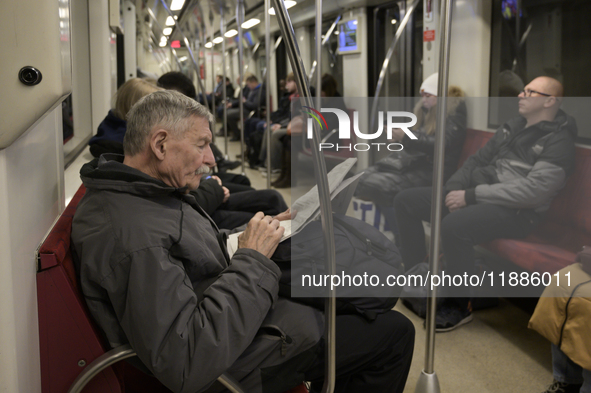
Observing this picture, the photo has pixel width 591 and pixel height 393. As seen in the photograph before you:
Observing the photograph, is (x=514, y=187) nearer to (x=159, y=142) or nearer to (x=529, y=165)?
(x=529, y=165)

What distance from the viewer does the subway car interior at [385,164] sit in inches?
41.1

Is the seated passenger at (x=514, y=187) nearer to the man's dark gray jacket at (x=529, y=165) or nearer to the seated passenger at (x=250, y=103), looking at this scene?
the man's dark gray jacket at (x=529, y=165)

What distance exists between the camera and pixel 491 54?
13.9ft

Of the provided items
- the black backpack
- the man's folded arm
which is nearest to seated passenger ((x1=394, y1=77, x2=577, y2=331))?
the black backpack

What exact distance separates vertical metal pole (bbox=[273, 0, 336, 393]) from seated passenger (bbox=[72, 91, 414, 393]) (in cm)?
6

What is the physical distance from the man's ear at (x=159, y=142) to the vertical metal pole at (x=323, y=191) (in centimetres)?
41

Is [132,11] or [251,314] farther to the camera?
[132,11]

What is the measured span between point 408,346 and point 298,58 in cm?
93

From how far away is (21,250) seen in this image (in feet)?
3.54

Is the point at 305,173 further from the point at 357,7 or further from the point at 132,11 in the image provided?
the point at 132,11

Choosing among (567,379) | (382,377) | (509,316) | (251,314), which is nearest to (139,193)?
(251,314)

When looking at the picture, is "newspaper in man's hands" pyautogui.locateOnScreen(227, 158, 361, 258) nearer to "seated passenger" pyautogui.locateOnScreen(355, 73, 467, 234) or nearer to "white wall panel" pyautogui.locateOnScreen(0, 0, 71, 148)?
"white wall panel" pyautogui.locateOnScreen(0, 0, 71, 148)

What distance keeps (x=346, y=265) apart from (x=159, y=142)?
2.26 ft

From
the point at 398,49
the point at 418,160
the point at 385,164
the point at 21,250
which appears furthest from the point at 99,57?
the point at 398,49
